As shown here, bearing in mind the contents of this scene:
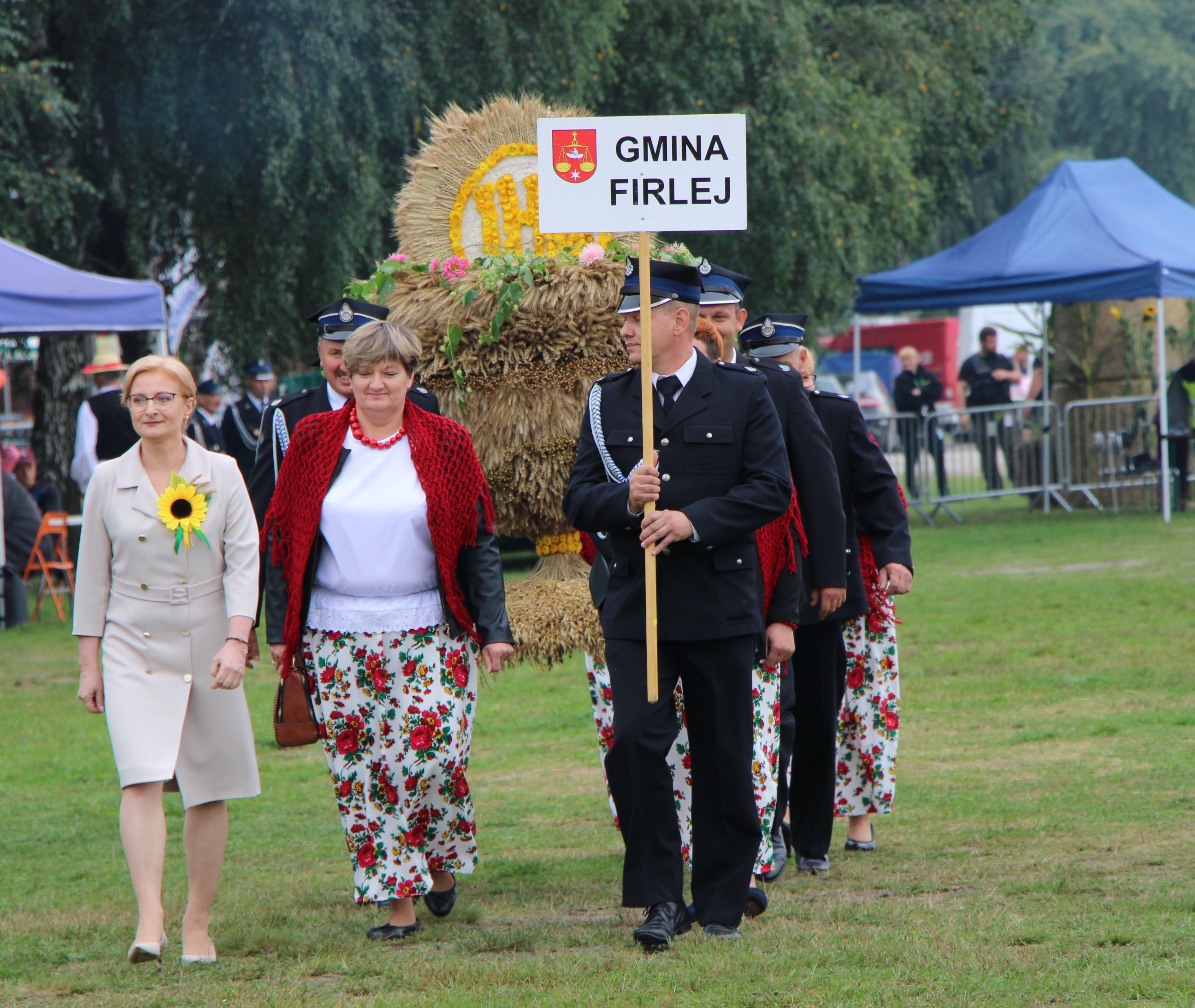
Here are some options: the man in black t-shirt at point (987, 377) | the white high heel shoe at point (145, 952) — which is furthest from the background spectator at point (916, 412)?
the white high heel shoe at point (145, 952)

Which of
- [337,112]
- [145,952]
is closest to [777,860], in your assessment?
[145,952]

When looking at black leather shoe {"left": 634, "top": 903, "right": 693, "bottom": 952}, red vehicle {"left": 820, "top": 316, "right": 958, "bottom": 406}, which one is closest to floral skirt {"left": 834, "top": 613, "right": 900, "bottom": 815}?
black leather shoe {"left": 634, "top": 903, "right": 693, "bottom": 952}

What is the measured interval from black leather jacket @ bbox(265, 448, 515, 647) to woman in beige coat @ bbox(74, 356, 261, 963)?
0.62 ft

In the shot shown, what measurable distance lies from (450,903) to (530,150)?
109 inches

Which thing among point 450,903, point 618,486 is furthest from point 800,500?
point 450,903

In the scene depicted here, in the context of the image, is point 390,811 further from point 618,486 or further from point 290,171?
point 290,171

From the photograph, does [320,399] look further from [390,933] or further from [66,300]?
[66,300]

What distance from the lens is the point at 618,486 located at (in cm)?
478

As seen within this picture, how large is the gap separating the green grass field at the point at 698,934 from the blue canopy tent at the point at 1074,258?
693cm

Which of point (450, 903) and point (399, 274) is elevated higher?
point (399, 274)

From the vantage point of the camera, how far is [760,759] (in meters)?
5.23

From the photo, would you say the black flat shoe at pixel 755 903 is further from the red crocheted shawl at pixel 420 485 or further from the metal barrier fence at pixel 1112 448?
the metal barrier fence at pixel 1112 448

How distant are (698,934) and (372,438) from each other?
5.90 feet

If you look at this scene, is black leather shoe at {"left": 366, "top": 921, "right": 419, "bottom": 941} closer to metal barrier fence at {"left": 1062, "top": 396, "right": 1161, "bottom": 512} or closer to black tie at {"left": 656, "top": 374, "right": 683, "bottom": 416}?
black tie at {"left": 656, "top": 374, "right": 683, "bottom": 416}
